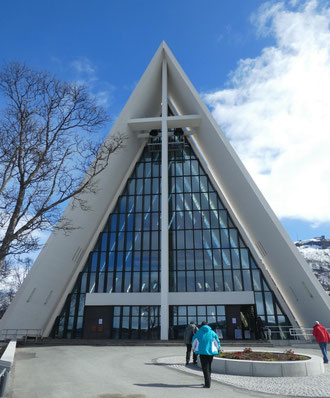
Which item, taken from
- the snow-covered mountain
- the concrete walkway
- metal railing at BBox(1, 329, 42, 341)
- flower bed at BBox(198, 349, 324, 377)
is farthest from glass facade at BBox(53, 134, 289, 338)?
the snow-covered mountain

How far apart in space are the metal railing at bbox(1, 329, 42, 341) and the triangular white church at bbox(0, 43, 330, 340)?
462 millimetres

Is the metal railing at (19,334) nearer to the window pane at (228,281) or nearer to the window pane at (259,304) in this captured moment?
the window pane at (228,281)

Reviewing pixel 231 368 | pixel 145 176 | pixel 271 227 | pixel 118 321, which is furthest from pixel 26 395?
pixel 145 176

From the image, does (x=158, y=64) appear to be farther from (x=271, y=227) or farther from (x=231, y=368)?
(x=231, y=368)

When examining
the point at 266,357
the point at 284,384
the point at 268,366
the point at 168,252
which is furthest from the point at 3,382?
the point at 168,252

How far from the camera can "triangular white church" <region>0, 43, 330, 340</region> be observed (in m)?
17.8

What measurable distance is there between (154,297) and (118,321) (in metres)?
3.23

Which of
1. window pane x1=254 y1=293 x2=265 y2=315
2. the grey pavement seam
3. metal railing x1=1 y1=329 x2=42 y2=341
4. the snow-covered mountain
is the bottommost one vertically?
the grey pavement seam

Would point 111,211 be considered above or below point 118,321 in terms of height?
above

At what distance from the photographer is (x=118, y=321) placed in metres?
20.6

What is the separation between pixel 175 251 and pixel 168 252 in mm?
1287

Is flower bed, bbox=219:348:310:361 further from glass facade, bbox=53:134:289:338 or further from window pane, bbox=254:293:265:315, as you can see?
window pane, bbox=254:293:265:315

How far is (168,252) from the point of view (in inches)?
853

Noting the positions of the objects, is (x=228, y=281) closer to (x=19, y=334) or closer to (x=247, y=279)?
(x=247, y=279)
